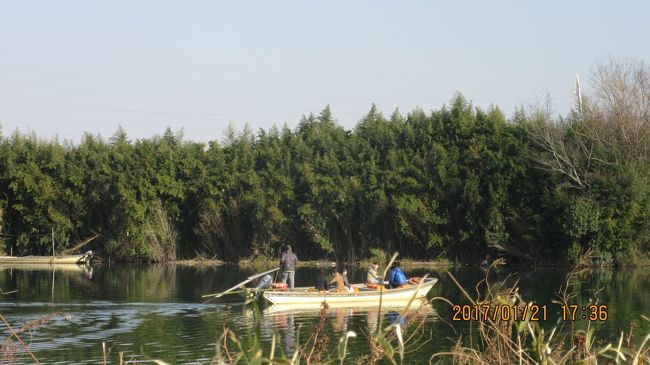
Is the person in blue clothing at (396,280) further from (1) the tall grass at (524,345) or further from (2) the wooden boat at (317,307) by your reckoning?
(1) the tall grass at (524,345)

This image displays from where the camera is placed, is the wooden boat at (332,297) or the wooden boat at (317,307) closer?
the wooden boat at (317,307)

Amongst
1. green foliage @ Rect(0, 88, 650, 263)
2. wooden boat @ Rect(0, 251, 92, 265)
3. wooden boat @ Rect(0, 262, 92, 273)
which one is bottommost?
wooden boat @ Rect(0, 262, 92, 273)

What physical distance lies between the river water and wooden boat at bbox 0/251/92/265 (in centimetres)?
619

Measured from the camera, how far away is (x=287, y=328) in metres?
23.3

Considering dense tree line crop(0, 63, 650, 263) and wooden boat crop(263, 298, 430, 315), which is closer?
wooden boat crop(263, 298, 430, 315)

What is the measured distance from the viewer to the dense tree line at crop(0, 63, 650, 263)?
43.1m

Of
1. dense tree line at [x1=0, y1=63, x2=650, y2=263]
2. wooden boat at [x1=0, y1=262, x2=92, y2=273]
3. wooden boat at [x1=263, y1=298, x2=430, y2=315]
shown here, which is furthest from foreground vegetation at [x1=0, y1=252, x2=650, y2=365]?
wooden boat at [x1=0, y1=262, x2=92, y2=273]

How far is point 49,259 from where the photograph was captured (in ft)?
162

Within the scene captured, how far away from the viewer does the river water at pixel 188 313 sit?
19.5 m

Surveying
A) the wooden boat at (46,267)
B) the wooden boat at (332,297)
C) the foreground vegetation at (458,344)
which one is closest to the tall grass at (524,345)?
the foreground vegetation at (458,344)

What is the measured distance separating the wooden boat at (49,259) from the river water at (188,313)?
20.3 ft

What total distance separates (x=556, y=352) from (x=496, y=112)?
39466mm

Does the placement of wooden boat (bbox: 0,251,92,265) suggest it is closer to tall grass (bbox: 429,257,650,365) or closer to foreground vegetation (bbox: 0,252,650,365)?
foreground vegetation (bbox: 0,252,650,365)

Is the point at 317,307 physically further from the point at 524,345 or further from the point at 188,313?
the point at 524,345
